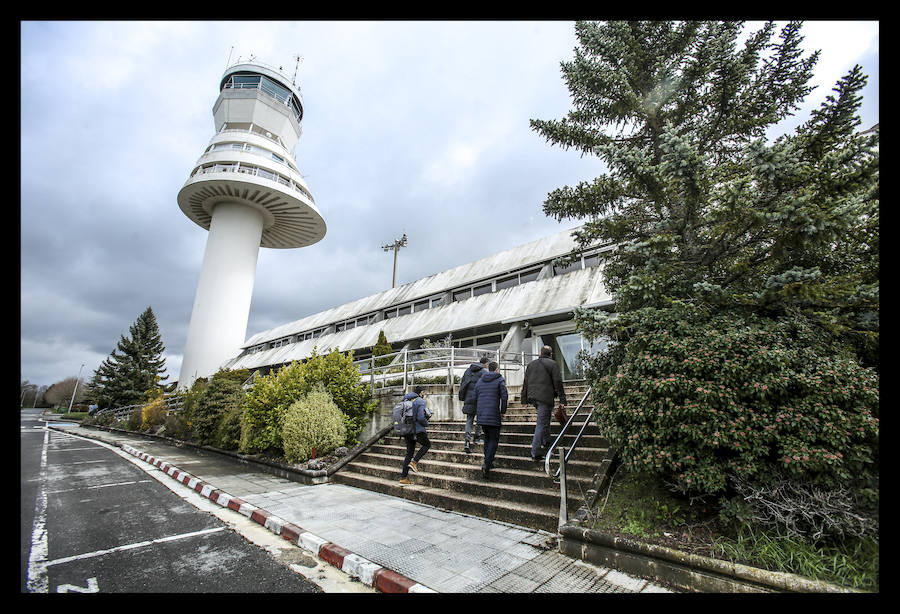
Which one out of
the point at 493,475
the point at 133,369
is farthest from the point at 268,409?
the point at 133,369

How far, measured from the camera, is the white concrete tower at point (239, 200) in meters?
29.3

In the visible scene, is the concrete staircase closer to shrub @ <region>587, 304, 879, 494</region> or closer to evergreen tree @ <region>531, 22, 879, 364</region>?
shrub @ <region>587, 304, 879, 494</region>

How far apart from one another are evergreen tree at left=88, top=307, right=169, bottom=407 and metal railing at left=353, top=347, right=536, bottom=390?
113ft

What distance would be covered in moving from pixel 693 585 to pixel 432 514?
3434 millimetres

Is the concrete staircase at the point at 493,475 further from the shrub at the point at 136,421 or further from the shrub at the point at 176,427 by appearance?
the shrub at the point at 136,421

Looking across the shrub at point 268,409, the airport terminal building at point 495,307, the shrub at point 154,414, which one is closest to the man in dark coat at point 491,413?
the airport terminal building at point 495,307

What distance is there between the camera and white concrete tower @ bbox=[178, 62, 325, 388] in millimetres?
29297

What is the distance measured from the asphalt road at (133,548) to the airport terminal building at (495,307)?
314 inches

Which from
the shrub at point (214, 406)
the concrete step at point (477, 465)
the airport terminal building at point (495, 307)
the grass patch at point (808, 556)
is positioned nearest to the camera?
the grass patch at point (808, 556)

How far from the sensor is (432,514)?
562 cm

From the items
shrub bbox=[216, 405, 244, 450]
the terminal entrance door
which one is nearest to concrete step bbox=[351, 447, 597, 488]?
shrub bbox=[216, 405, 244, 450]

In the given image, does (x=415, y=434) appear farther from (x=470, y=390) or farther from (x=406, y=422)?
(x=470, y=390)

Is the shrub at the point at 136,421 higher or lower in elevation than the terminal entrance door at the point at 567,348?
lower
